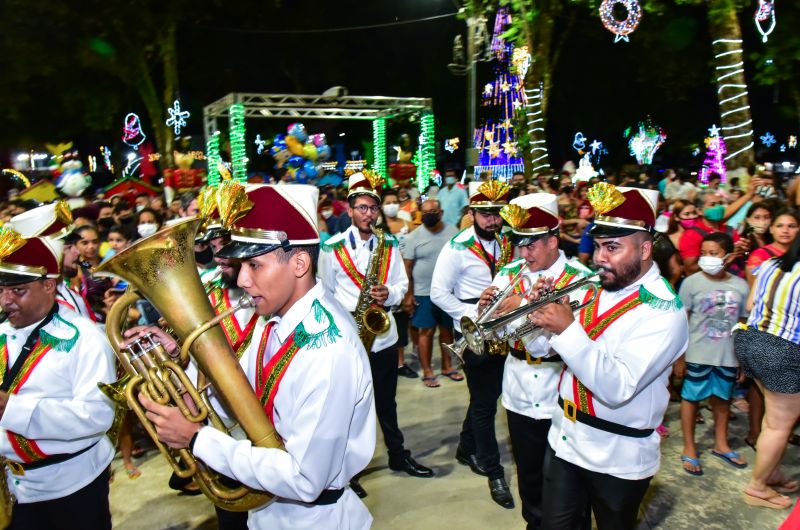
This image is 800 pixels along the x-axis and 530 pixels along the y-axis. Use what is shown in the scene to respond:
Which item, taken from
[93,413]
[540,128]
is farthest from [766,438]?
[540,128]

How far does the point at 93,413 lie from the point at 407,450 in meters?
3.12

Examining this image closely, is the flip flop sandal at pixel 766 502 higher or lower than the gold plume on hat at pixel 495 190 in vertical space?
lower

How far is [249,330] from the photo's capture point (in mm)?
3264

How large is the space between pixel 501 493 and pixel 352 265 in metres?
2.27

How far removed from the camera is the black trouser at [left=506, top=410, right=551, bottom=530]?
4164 millimetres

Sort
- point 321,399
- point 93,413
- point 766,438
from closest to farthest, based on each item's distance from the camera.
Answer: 1. point 321,399
2. point 93,413
3. point 766,438

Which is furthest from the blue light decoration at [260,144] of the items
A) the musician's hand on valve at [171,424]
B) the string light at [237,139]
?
the musician's hand on valve at [171,424]

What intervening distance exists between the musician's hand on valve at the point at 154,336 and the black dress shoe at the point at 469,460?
322 centimetres

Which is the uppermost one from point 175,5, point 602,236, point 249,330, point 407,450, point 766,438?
point 175,5

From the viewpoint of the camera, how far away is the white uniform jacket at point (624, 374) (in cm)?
297

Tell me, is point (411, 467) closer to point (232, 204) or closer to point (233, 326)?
point (233, 326)

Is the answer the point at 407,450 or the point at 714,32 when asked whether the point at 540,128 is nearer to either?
the point at 714,32

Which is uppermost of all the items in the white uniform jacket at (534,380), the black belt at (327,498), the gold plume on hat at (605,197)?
the gold plume on hat at (605,197)

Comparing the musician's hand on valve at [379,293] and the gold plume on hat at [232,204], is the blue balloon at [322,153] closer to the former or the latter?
the musician's hand on valve at [379,293]
